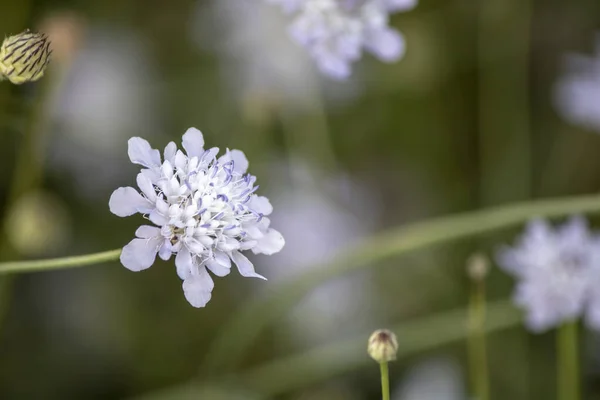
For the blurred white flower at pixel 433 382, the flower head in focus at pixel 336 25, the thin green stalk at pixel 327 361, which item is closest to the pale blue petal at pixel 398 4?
the flower head in focus at pixel 336 25

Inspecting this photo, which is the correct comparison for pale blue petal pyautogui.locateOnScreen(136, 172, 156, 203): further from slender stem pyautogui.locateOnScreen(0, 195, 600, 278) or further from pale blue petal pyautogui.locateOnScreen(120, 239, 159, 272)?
slender stem pyautogui.locateOnScreen(0, 195, 600, 278)

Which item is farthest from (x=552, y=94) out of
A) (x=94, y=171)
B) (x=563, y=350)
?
(x=94, y=171)

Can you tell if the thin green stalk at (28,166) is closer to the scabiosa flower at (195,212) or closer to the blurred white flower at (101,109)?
the blurred white flower at (101,109)

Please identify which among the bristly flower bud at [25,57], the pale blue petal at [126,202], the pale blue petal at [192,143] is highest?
the bristly flower bud at [25,57]

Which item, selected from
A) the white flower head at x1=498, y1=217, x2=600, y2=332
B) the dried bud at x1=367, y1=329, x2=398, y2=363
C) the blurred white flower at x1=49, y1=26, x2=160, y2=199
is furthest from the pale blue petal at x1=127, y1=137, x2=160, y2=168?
the blurred white flower at x1=49, y1=26, x2=160, y2=199

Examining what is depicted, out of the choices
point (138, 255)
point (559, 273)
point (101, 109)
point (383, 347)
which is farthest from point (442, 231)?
point (101, 109)

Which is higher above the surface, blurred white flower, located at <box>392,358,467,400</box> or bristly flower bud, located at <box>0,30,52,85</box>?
blurred white flower, located at <box>392,358,467,400</box>
